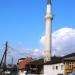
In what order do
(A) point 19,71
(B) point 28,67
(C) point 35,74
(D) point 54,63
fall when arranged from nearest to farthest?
(D) point 54,63
(C) point 35,74
(B) point 28,67
(A) point 19,71

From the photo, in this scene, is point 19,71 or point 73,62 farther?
point 19,71

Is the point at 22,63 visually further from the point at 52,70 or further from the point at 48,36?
the point at 52,70

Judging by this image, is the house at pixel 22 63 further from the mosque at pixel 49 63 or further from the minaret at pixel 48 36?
the minaret at pixel 48 36

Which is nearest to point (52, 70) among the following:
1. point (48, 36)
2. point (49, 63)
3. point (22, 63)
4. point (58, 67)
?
point (49, 63)

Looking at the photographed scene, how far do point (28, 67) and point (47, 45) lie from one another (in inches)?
428

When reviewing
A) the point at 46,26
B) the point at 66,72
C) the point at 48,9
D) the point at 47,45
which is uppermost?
the point at 48,9

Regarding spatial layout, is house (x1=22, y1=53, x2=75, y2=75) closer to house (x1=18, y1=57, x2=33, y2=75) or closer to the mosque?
the mosque

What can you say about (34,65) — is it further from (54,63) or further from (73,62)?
(73,62)

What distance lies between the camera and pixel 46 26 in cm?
8044

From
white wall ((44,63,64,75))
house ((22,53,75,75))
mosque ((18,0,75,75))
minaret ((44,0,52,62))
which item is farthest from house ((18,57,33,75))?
white wall ((44,63,64,75))

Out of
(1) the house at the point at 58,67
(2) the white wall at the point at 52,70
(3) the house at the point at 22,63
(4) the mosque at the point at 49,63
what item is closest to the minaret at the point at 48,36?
(4) the mosque at the point at 49,63

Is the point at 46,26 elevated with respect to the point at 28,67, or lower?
elevated

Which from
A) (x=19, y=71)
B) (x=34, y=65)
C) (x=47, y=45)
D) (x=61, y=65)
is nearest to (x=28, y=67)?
(x=34, y=65)

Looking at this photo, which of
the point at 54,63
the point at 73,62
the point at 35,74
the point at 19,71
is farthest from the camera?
the point at 19,71
